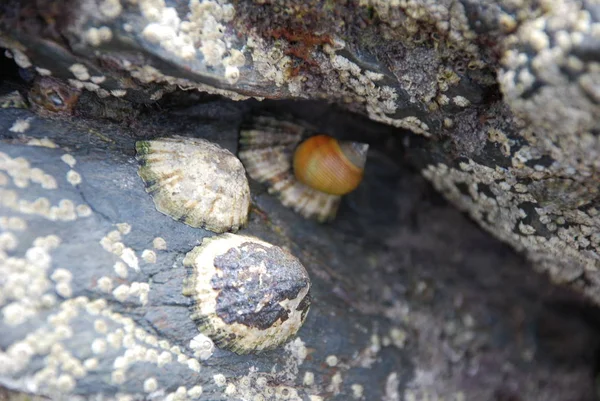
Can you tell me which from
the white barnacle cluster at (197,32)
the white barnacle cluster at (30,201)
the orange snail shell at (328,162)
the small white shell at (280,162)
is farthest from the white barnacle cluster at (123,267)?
the orange snail shell at (328,162)

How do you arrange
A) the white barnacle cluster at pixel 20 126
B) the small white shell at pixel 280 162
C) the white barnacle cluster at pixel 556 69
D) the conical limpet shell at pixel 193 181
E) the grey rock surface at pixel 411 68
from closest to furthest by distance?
the white barnacle cluster at pixel 556 69 → the grey rock surface at pixel 411 68 → the white barnacle cluster at pixel 20 126 → the conical limpet shell at pixel 193 181 → the small white shell at pixel 280 162

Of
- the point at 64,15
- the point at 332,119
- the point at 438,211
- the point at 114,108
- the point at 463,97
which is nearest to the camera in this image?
the point at 64,15

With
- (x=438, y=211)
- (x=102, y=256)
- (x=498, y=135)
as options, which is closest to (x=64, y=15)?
(x=102, y=256)

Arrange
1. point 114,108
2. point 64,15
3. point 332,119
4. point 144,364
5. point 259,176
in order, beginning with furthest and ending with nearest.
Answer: point 332,119
point 259,176
point 114,108
point 144,364
point 64,15

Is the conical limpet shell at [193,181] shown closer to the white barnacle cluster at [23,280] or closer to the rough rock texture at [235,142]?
the rough rock texture at [235,142]

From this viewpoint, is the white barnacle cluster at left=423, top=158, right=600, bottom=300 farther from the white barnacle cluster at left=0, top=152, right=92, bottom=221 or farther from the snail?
the white barnacle cluster at left=0, top=152, right=92, bottom=221

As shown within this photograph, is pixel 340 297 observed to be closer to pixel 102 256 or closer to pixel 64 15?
pixel 102 256

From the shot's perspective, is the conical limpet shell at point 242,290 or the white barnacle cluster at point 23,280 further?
the conical limpet shell at point 242,290
